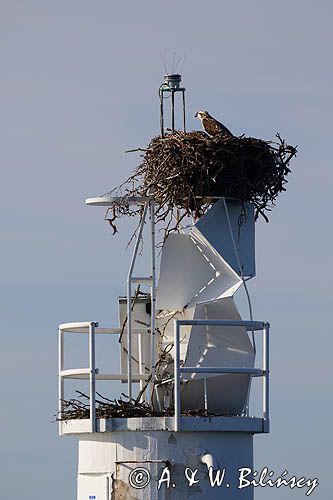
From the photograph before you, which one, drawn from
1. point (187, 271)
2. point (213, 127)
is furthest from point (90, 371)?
point (213, 127)

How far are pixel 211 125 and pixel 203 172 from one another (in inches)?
86.0

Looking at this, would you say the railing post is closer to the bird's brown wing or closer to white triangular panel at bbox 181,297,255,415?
white triangular panel at bbox 181,297,255,415

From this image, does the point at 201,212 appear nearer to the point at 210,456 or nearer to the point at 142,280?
the point at 142,280

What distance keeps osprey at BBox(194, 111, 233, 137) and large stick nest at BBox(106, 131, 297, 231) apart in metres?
1.11

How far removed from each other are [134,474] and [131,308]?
2357mm

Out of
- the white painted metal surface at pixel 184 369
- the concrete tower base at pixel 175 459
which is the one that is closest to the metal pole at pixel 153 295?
the white painted metal surface at pixel 184 369

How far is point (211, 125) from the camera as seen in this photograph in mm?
24172

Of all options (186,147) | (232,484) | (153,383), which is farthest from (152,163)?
(232,484)

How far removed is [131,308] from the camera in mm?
22469

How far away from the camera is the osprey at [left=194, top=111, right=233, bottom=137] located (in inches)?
939

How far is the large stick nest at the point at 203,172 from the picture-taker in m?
22.2

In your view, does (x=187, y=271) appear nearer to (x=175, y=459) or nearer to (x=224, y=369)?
(x=224, y=369)

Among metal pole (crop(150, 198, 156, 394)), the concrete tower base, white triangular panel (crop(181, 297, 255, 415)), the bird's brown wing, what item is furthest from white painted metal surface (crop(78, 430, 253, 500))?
the bird's brown wing

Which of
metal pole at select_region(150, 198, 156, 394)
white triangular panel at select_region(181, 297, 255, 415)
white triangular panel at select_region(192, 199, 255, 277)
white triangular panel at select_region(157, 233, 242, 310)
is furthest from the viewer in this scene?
white triangular panel at select_region(157, 233, 242, 310)
